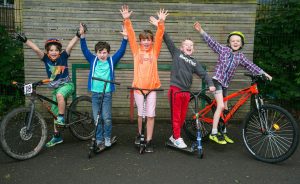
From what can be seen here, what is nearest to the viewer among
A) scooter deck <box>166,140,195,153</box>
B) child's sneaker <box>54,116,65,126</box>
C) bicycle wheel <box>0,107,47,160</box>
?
bicycle wheel <box>0,107,47,160</box>

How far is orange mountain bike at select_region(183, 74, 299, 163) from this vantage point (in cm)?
502

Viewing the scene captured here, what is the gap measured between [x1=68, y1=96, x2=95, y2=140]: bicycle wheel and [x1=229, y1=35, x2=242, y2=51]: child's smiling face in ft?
8.08

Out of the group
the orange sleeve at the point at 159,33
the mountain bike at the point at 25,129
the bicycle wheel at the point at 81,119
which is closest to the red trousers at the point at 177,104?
the orange sleeve at the point at 159,33

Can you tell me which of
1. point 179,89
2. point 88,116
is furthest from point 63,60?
point 179,89

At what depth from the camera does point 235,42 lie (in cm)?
568

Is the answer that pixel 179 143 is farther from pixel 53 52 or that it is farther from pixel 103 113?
pixel 53 52

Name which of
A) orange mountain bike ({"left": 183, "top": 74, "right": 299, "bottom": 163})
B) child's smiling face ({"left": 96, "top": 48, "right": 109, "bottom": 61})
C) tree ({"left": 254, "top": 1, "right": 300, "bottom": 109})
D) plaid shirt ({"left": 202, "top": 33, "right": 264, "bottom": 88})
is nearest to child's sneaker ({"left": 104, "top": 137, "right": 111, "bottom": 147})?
child's smiling face ({"left": 96, "top": 48, "right": 109, "bottom": 61})

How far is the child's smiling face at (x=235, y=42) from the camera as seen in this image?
18.6 ft

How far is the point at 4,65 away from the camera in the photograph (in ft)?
24.4

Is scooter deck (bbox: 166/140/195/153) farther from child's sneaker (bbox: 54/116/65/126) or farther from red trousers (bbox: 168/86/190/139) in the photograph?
child's sneaker (bbox: 54/116/65/126)

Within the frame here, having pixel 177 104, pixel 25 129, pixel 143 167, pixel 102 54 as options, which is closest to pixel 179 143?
pixel 177 104

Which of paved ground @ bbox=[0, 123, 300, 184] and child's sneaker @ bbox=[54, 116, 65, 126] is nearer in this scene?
paved ground @ bbox=[0, 123, 300, 184]

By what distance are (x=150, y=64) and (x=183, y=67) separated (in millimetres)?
496

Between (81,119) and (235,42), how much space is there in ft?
9.00
